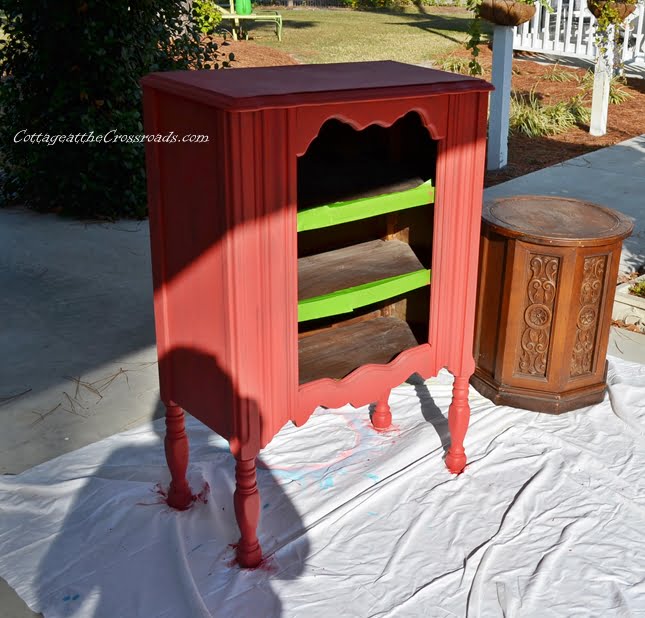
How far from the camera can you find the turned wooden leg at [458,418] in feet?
10.6

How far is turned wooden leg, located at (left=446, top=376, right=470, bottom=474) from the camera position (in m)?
3.22

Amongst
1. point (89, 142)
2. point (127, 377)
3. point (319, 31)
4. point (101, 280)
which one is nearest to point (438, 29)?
point (319, 31)

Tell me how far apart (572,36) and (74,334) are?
1040cm

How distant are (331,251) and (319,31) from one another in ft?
49.5

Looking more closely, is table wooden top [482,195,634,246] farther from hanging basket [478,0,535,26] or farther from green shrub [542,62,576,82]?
green shrub [542,62,576,82]

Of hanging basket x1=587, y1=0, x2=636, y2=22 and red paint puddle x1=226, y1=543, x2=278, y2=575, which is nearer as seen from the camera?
red paint puddle x1=226, y1=543, x2=278, y2=575

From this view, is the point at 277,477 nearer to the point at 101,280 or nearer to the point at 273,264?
the point at 273,264

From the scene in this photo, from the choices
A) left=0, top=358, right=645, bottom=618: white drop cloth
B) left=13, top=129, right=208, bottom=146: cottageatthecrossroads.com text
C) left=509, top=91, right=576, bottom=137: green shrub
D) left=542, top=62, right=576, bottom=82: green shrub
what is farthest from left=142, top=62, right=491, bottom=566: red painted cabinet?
left=542, top=62, right=576, bottom=82: green shrub

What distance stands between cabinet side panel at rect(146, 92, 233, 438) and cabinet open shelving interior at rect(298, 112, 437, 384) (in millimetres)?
300

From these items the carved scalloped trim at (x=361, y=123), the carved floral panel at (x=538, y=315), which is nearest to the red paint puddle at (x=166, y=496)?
the carved scalloped trim at (x=361, y=123)

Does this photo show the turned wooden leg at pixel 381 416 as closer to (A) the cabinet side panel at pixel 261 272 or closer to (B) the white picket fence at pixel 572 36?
(A) the cabinet side panel at pixel 261 272

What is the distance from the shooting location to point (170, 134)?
2539 millimetres

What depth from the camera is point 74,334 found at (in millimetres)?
4523

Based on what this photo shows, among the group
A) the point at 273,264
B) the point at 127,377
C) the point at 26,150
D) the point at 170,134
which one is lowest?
the point at 127,377
